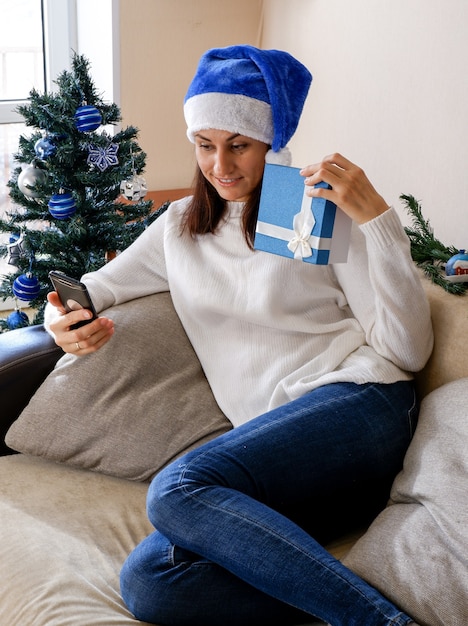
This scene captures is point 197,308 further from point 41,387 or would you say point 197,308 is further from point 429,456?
point 429,456

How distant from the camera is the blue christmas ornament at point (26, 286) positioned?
226 cm

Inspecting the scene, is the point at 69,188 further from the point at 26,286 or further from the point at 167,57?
the point at 167,57

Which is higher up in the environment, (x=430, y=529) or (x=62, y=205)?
(x=62, y=205)

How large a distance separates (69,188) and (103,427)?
73cm

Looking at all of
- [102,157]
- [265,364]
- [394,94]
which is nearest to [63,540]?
[265,364]

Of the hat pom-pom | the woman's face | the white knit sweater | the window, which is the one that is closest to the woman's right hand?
the white knit sweater

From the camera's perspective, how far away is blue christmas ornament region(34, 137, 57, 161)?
85.5 inches

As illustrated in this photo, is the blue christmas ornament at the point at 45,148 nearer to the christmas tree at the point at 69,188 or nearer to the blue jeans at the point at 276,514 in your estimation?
the christmas tree at the point at 69,188

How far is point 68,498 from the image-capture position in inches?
68.4

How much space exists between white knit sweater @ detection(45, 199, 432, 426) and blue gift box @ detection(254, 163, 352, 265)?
0.20ft

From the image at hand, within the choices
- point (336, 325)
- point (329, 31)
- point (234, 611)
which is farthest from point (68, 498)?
point (329, 31)

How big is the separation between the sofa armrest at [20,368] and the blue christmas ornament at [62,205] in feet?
1.31

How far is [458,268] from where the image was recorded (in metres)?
1.87

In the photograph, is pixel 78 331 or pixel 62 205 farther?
pixel 62 205
